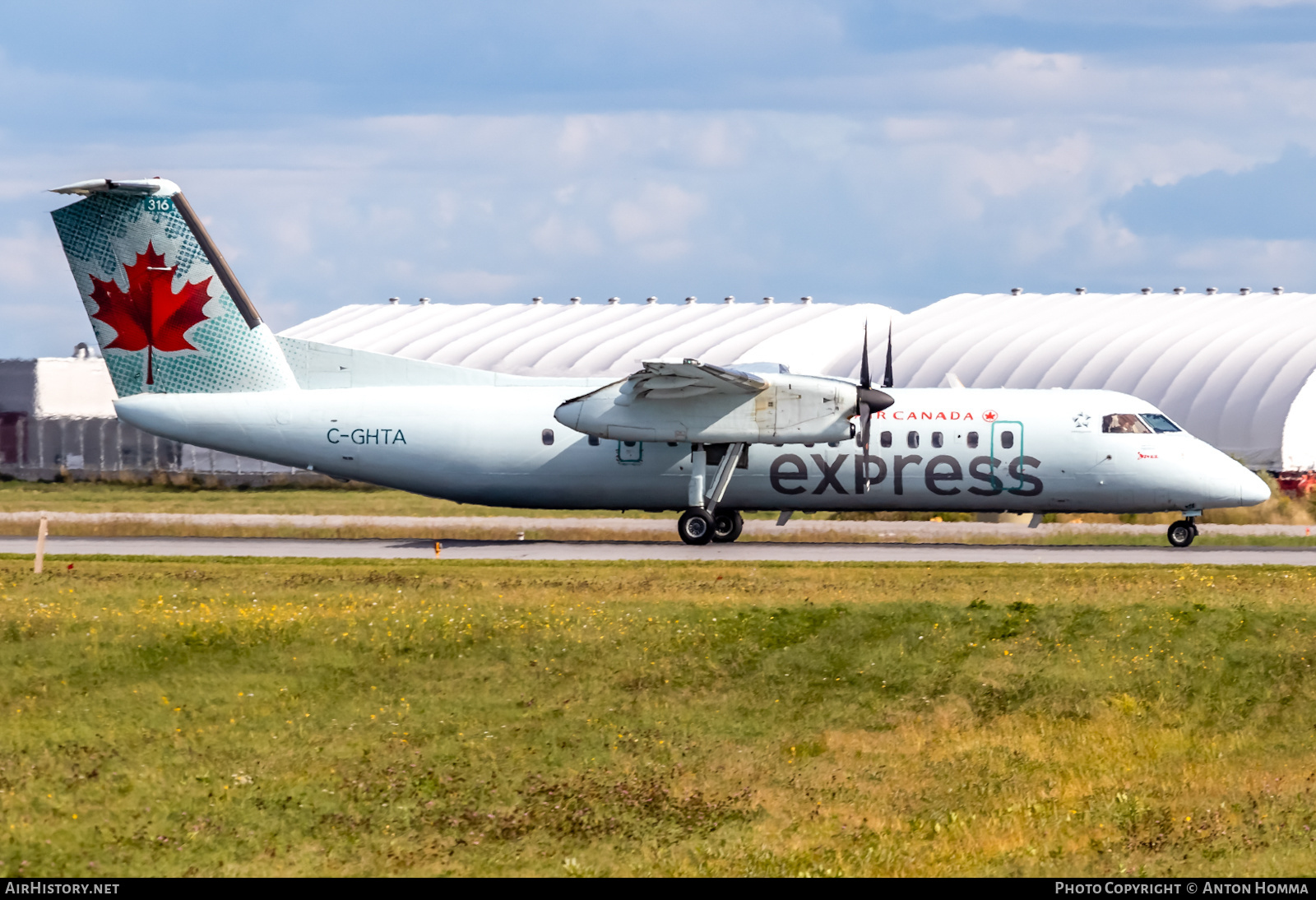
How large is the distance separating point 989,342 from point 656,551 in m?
39.8

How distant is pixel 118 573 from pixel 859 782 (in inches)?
677

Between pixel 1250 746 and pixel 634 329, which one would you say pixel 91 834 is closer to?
pixel 1250 746

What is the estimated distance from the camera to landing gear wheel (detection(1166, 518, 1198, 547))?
3503 centimetres

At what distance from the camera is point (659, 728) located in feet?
59.8

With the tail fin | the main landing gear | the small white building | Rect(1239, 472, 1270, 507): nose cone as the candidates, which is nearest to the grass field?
Rect(1239, 472, 1270, 507): nose cone

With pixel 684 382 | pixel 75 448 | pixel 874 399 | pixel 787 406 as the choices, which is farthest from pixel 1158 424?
pixel 75 448

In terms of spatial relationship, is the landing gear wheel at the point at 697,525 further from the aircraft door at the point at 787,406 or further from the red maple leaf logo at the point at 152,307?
the red maple leaf logo at the point at 152,307

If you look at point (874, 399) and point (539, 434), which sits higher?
point (874, 399)

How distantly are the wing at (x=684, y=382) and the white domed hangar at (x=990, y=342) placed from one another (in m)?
29.6

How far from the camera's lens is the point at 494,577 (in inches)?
1102

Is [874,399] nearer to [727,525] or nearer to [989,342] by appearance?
[727,525]
